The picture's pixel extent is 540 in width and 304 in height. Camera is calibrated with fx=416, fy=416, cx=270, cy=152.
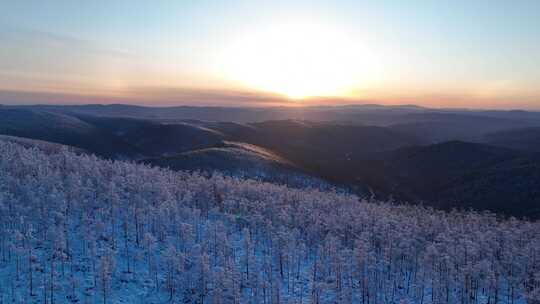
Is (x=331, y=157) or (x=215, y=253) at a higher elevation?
(x=215, y=253)

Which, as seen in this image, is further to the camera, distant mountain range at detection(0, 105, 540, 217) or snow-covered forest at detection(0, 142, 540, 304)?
distant mountain range at detection(0, 105, 540, 217)

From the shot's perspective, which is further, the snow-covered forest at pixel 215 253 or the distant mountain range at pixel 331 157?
the distant mountain range at pixel 331 157

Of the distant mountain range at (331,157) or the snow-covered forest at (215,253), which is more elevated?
the snow-covered forest at (215,253)

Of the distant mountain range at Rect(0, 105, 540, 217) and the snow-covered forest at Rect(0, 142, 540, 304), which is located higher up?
the snow-covered forest at Rect(0, 142, 540, 304)

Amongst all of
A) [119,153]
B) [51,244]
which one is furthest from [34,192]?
[119,153]

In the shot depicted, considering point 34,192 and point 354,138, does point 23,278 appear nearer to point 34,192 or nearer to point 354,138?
point 34,192

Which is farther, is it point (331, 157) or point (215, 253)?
point (331, 157)

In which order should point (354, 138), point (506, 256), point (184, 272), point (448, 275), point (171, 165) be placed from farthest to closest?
point (354, 138)
point (171, 165)
point (506, 256)
point (448, 275)
point (184, 272)

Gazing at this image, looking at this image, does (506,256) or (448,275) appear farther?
(506,256)
